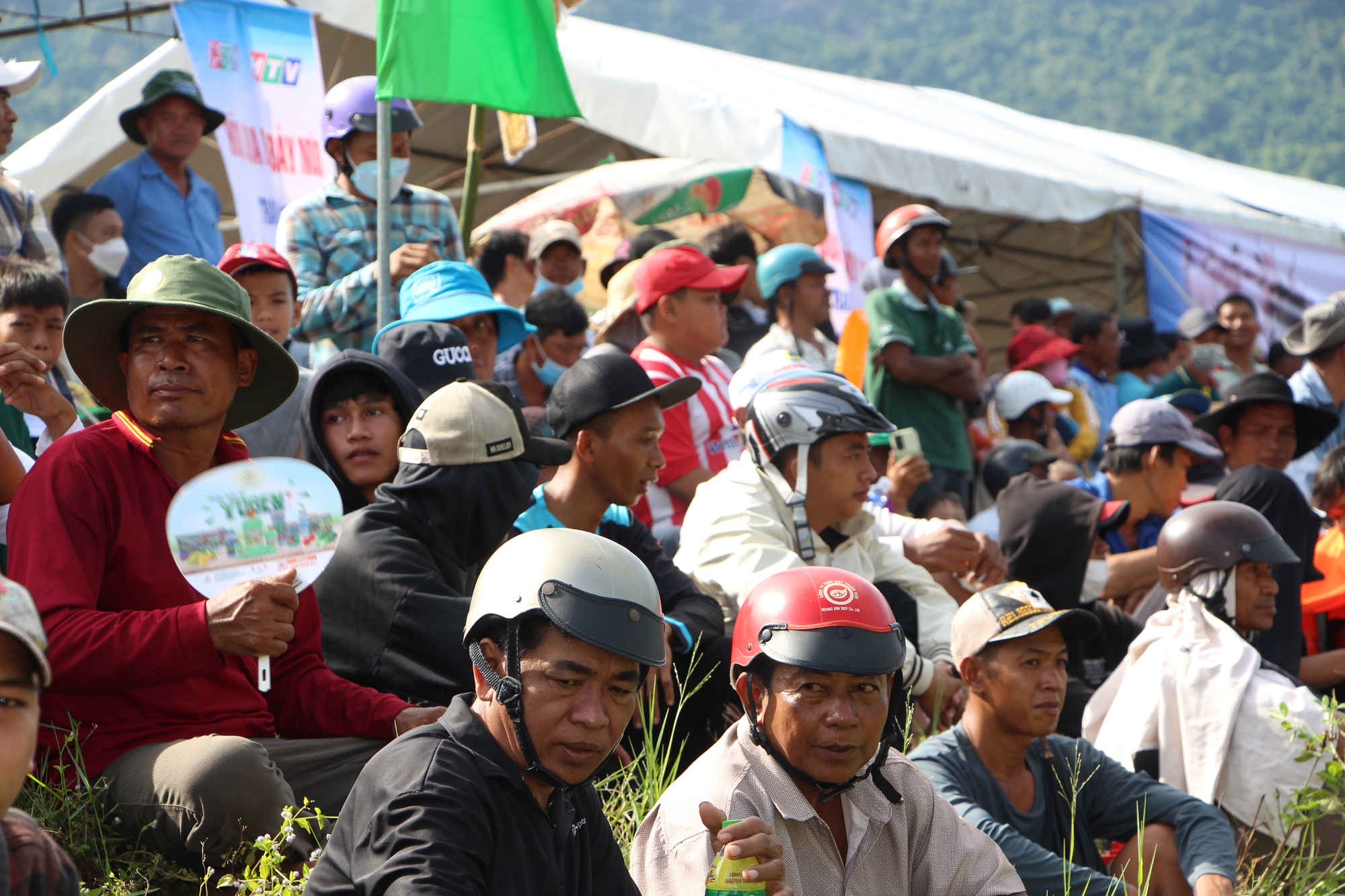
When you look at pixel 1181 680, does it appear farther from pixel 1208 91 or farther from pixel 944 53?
pixel 944 53

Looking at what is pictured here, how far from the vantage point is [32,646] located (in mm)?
1890

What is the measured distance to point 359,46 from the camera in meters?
11.5

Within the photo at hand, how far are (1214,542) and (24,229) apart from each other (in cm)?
514

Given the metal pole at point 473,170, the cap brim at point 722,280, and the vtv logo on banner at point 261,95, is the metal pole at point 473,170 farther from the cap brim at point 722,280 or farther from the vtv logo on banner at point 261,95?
the vtv logo on banner at point 261,95

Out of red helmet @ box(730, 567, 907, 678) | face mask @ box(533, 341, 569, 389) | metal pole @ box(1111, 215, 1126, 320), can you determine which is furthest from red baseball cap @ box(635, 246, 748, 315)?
metal pole @ box(1111, 215, 1126, 320)

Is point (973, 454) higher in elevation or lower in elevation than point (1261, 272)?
lower

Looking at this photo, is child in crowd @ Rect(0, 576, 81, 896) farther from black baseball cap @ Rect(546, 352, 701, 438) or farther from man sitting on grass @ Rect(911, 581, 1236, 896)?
black baseball cap @ Rect(546, 352, 701, 438)

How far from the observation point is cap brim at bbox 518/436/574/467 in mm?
4383

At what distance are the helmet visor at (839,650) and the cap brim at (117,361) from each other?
154 centimetres

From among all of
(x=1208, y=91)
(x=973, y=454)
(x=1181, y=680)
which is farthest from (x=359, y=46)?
(x=1208, y=91)

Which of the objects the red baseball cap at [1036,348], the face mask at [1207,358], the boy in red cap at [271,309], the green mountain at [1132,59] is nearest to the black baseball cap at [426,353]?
the boy in red cap at [271,309]

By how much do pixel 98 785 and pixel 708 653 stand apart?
2.00 m

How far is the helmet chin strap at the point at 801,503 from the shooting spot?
511cm

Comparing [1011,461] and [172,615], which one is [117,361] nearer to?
[172,615]
